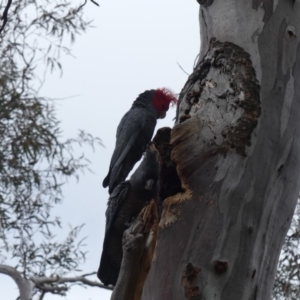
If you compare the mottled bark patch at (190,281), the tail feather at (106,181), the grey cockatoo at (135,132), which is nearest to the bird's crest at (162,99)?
the grey cockatoo at (135,132)

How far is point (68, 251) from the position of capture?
572 centimetres

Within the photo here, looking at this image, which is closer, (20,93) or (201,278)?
(201,278)

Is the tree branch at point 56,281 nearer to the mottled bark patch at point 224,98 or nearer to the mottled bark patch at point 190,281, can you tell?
the mottled bark patch at point 224,98

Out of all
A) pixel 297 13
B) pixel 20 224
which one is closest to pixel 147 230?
pixel 297 13

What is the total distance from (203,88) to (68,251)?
3.86 meters

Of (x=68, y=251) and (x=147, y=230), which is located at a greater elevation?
(x=68, y=251)

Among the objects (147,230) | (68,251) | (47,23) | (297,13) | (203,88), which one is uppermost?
(47,23)

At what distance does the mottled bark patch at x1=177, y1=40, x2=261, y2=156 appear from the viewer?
190cm

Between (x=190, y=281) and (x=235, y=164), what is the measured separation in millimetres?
298

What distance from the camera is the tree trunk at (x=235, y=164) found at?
5.85 feet

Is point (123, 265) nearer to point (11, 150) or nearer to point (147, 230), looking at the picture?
point (147, 230)

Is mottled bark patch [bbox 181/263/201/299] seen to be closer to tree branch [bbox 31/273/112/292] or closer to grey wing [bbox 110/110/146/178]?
grey wing [bbox 110/110/146/178]

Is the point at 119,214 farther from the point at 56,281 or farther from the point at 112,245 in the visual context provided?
the point at 56,281

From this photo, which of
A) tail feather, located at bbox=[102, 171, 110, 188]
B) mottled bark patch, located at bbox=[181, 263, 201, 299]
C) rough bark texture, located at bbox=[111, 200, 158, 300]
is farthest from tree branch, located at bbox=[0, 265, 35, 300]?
mottled bark patch, located at bbox=[181, 263, 201, 299]
